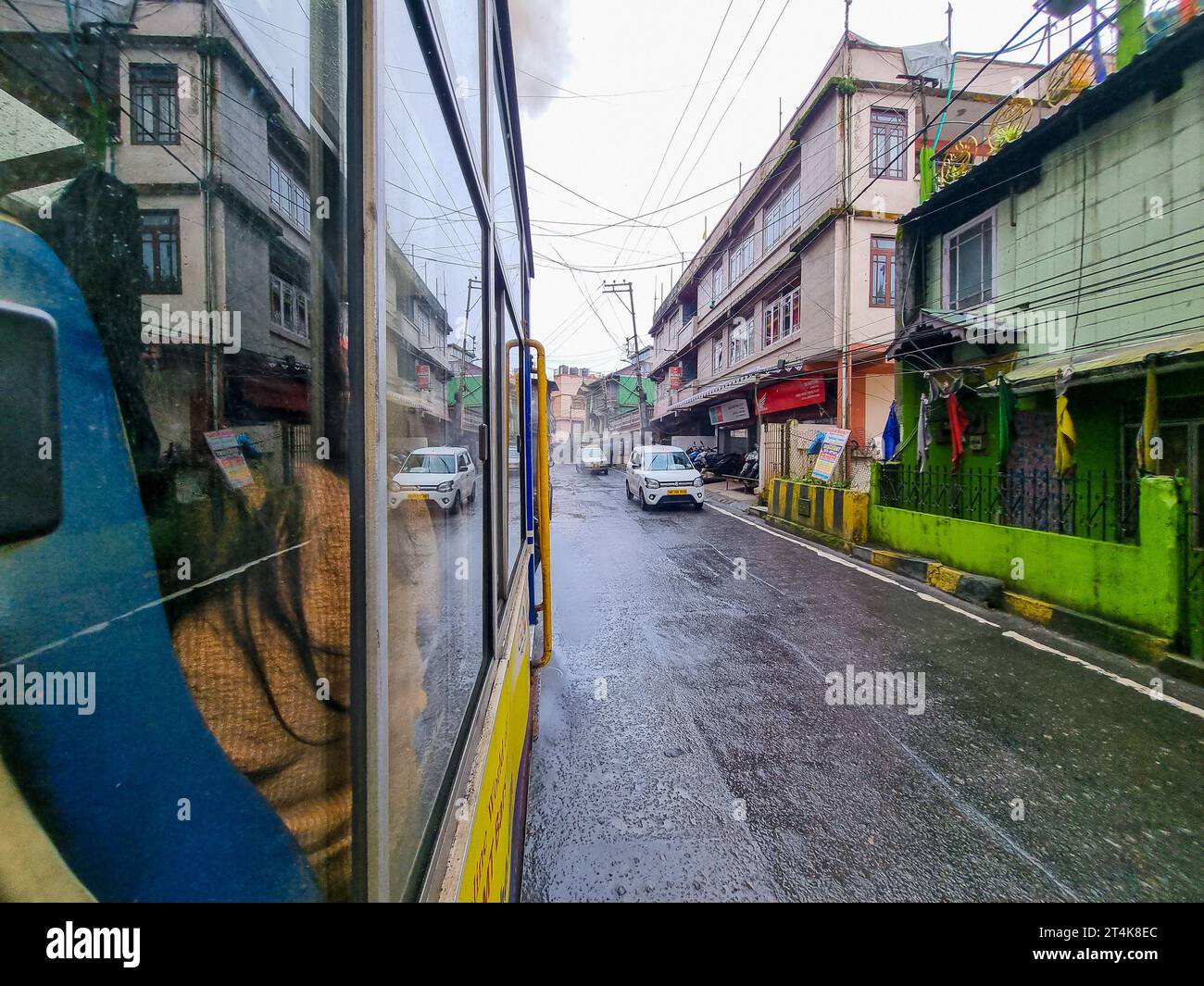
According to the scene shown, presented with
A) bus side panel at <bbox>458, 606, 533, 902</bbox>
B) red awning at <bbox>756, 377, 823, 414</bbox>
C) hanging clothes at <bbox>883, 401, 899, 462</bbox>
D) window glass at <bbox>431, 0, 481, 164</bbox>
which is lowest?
bus side panel at <bbox>458, 606, 533, 902</bbox>

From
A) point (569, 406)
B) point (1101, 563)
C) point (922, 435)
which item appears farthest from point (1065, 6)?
point (569, 406)

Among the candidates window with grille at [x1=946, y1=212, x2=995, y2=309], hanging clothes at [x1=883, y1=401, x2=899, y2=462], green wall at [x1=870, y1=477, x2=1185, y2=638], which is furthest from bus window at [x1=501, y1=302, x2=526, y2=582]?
window with grille at [x1=946, y1=212, x2=995, y2=309]

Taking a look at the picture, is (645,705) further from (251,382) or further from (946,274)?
(946,274)

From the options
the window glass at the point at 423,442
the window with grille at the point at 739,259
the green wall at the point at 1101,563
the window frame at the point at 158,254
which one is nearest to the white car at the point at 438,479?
the window glass at the point at 423,442

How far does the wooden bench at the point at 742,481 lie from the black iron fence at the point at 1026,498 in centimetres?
887

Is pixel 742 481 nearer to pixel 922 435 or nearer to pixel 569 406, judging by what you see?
pixel 922 435

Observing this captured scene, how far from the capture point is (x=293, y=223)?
786 millimetres

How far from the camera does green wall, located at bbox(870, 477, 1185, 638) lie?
450cm

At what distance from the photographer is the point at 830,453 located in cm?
1175

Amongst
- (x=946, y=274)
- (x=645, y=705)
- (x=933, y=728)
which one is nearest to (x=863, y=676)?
(x=933, y=728)

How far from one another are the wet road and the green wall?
50 centimetres

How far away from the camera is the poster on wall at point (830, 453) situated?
1160 cm

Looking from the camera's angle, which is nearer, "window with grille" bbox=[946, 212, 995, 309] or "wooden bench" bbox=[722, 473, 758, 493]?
"window with grille" bbox=[946, 212, 995, 309]

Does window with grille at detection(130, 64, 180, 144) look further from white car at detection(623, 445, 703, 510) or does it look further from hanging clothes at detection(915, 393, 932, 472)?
white car at detection(623, 445, 703, 510)
